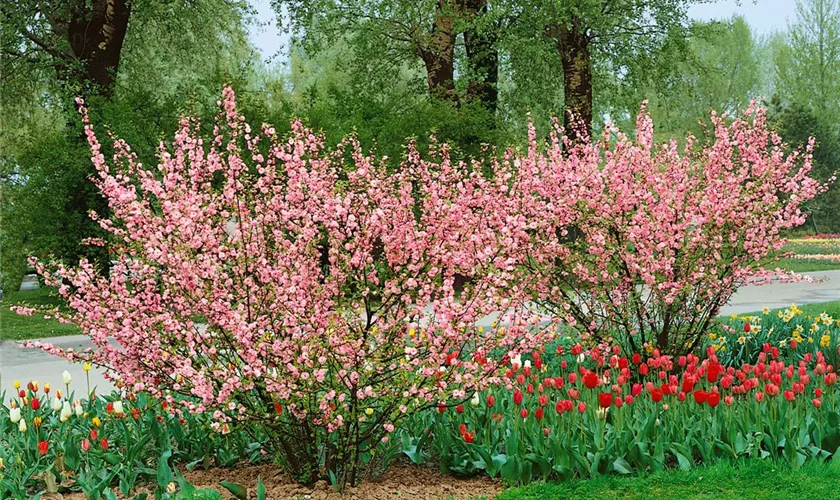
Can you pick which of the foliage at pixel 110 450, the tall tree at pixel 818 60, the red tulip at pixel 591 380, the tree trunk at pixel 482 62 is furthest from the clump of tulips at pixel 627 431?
the tall tree at pixel 818 60

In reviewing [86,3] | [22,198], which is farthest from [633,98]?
[22,198]

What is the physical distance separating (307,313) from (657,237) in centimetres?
358

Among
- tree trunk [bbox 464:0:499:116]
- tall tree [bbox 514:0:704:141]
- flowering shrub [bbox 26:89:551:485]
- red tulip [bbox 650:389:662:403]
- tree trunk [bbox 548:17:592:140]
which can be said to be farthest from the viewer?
tree trunk [bbox 464:0:499:116]

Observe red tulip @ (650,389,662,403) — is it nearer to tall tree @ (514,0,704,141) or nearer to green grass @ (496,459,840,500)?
green grass @ (496,459,840,500)

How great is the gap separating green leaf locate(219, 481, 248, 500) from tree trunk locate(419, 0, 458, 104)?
1374 centimetres

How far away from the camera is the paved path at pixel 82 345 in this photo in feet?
33.3

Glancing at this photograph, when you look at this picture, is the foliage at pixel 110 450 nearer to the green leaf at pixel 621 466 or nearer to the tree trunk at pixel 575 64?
the green leaf at pixel 621 466

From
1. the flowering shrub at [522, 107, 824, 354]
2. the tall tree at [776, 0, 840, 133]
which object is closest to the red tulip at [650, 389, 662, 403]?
the flowering shrub at [522, 107, 824, 354]

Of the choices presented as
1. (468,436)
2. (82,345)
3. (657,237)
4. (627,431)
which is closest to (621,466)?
(627,431)

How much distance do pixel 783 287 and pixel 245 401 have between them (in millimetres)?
18035

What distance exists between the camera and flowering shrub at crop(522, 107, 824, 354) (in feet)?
23.5

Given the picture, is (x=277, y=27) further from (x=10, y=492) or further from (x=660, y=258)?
(x=10, y=492)

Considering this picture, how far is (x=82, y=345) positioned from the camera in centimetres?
1107

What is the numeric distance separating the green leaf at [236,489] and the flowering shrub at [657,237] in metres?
3.16
